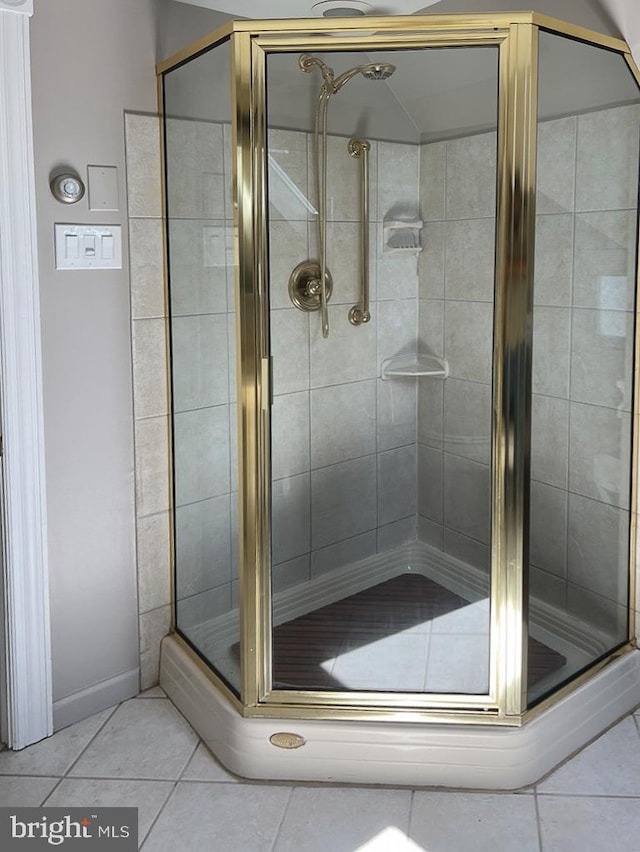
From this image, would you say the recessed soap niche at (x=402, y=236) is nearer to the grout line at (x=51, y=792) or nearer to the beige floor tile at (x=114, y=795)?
the beige floor tile at (x=114, y=795)

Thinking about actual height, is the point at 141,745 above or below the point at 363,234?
below

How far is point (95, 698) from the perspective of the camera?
2408 mm

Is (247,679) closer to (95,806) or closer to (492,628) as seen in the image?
(95,806)

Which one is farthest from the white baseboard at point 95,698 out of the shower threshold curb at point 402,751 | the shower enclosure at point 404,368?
the shower threshold curb at point 402,751

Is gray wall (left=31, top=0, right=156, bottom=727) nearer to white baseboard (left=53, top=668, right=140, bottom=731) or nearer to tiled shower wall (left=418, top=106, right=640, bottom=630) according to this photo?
white baseboard (left=53, top=668, right=140, bottom=731)

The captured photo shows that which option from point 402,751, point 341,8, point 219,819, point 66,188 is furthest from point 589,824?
point 341,8

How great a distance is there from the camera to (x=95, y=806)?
201 cm

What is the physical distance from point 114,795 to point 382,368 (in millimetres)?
1221

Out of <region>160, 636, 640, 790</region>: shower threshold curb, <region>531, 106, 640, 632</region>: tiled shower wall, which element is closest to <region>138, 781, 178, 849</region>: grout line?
<region>160, 636, 640, 790</region>: shower threshold curb

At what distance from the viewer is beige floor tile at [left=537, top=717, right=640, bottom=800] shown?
2053 millimetres

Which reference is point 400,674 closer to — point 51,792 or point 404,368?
point 404,368

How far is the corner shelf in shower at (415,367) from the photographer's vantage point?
6.61 feet

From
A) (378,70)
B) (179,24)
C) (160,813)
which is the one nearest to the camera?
(378,70)

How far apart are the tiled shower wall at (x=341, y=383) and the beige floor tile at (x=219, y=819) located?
1.64 ft
